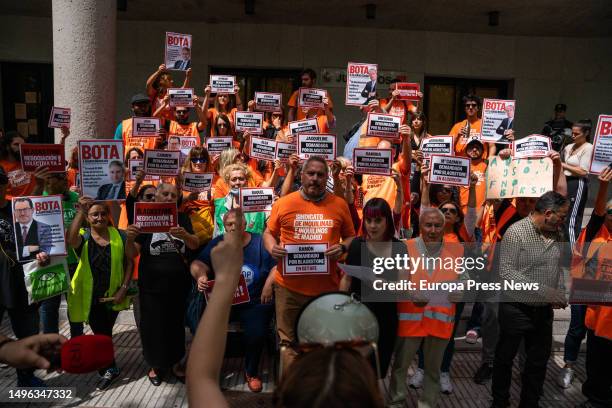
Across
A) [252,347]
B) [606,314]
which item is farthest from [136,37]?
[606,314]

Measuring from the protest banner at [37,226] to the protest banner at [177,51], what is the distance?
124 inches

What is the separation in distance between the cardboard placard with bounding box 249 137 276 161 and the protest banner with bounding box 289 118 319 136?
30 centimetres

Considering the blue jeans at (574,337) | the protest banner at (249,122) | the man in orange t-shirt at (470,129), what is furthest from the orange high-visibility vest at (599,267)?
the protest banner at (249,122)

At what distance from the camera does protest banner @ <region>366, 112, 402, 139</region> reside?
5.57 m

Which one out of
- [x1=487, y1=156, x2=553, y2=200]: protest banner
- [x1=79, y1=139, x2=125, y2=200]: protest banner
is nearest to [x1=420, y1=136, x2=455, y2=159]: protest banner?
[x1=487, y1=156, x2=553, y2=200]: protest banner

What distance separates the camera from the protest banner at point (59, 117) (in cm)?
608

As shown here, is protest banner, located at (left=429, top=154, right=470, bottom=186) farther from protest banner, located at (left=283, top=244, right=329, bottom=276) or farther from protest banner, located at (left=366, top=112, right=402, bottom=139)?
protest banner, located at (left=283, top=244, right=329, bottom=276)

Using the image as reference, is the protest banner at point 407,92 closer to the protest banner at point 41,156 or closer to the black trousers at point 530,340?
the black trousers at point 530,340

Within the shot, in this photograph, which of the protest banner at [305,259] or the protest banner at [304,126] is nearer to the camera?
the protest banner at [305,259]

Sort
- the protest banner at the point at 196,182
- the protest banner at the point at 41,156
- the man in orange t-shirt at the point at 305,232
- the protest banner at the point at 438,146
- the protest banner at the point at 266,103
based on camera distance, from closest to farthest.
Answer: the man in orange t-shirt at the point at 305,232
the protest banner at the point at 41,156
the protest banner at the point at 196,182
the protest banner at the point at 438,146
the protest banner at the point at 266,103

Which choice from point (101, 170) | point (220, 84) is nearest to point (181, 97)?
point (220, 84)

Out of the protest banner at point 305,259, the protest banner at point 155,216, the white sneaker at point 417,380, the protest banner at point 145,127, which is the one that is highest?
the protest banner at point 145,127

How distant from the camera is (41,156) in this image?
186 inches

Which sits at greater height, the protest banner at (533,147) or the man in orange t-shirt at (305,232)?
the protest banner at (533,147)
